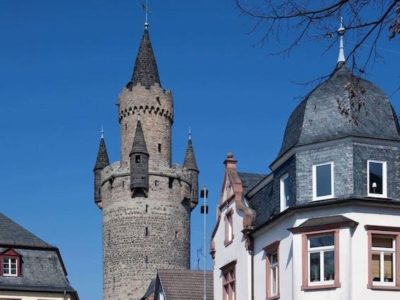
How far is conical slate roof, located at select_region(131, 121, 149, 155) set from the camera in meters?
87.6

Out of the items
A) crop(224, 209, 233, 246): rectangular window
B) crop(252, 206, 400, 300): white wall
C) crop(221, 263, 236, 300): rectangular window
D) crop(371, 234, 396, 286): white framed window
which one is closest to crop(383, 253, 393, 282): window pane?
crop(371, 234, 396, 286): white framed window

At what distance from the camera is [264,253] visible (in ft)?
101

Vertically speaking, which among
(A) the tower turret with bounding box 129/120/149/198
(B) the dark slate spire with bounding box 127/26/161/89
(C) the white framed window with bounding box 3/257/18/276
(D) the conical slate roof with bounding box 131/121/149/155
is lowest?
(C) the white framed window with bounding box 3/257/18/276

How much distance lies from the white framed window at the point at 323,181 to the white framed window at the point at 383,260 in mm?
1686

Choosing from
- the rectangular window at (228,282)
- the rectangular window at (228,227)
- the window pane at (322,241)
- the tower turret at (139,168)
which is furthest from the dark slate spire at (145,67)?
the window pane at (322,241)

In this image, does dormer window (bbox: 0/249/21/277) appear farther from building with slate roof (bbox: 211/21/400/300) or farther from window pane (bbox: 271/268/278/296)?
building with slate roof (bbox: 211/21/400/300)

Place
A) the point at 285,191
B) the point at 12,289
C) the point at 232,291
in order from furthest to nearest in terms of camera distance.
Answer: the point at 12,289 < the point at 232,291 < the point at 285,191

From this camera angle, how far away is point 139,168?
8694 centimetres

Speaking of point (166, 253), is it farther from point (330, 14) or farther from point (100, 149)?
point (330, 14)

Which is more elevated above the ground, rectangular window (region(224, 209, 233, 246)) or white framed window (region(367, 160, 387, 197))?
white framed window (region(367, 160, 387, 197))

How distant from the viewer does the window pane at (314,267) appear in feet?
88.0

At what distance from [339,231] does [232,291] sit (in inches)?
321

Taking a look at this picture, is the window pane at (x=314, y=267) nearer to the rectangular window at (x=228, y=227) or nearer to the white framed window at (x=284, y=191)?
the white framed window at (x=284, y=191)

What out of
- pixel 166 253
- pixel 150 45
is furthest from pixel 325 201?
pixel 150 45
